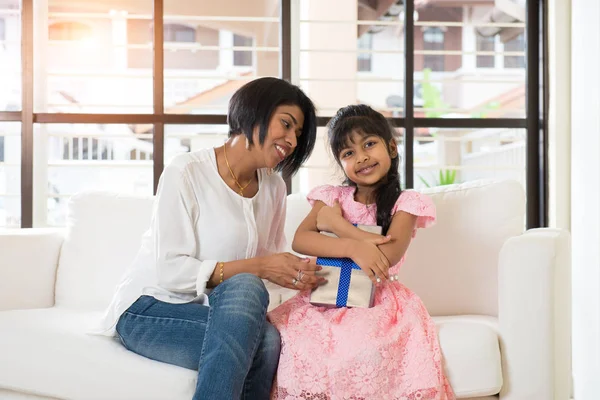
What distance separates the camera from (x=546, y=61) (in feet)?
9.98

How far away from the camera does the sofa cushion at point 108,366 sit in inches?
65.9

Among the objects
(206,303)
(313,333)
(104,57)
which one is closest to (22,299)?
(206,303)

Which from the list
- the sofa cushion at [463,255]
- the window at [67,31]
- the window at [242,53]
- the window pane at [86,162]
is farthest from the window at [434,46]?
the sofa cushion at [463,255]

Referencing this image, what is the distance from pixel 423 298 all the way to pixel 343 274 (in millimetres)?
534

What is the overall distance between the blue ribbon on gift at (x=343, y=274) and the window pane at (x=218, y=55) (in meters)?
2.21

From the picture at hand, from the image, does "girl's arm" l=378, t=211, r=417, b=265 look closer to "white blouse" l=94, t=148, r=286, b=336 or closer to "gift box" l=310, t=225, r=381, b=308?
"gift box" l=310, t=225, r=381, b=308

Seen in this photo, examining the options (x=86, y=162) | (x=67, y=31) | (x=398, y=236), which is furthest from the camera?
(x=67, y=31)

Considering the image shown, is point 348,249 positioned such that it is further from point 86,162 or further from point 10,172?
point 10,172

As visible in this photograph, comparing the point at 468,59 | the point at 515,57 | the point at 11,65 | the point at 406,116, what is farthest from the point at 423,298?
the point at 468,59

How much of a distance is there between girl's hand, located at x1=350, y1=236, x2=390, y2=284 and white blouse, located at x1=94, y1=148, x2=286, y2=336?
0.30 m

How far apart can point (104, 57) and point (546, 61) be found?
3.44 meters

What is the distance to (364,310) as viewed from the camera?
183 cm

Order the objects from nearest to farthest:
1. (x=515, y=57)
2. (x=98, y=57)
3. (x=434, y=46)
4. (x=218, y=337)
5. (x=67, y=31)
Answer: (x=218, y=337) → (x=67, y=31) → (x=98, y=57) → (x=515, y=57) → (x=434, y=46)
